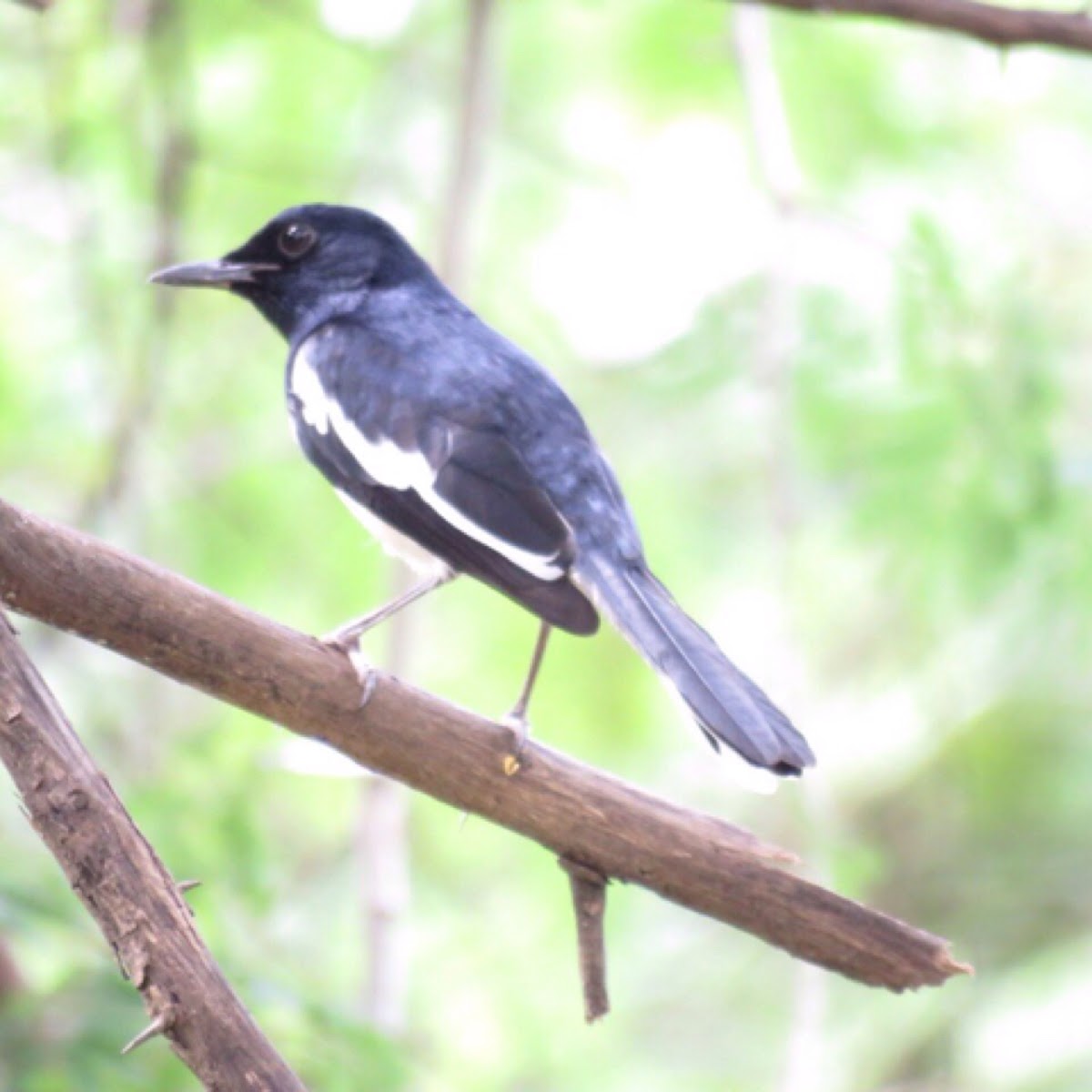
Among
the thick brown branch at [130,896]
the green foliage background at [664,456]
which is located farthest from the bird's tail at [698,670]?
the green foliage background at [664,456]

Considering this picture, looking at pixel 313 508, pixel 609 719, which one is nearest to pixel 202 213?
pixel 313 508

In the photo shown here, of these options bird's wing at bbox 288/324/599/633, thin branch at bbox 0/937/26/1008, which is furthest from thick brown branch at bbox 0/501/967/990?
thin branch at bbox 0/937/26/1008

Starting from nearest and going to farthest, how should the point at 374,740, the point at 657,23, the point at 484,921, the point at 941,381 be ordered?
1. the point at 374,740
2. the point at 941,381
3. the point at 484,921
4. the point at 657,23

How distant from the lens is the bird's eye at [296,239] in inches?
151

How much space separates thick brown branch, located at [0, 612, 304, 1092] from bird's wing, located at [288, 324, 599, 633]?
0.88m

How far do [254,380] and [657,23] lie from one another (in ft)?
5.93

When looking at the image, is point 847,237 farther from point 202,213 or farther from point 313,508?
point 202,213

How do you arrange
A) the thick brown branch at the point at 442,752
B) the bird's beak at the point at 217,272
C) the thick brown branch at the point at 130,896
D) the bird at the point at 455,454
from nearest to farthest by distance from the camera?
the thick brown branch at the point at 130,896, the thick brown branch at the point at 442,752, the bird at the point at 455,454, the bird's beak at the point at 217,272

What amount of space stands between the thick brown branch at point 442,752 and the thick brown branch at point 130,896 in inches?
14.7

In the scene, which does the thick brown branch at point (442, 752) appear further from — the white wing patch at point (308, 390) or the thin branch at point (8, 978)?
the thin branch at point (8, 978)

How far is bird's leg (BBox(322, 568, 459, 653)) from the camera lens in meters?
2.63

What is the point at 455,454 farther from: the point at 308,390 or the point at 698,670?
the point at 698,670

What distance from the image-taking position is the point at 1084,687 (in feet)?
19.3

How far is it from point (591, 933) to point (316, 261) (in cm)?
190
